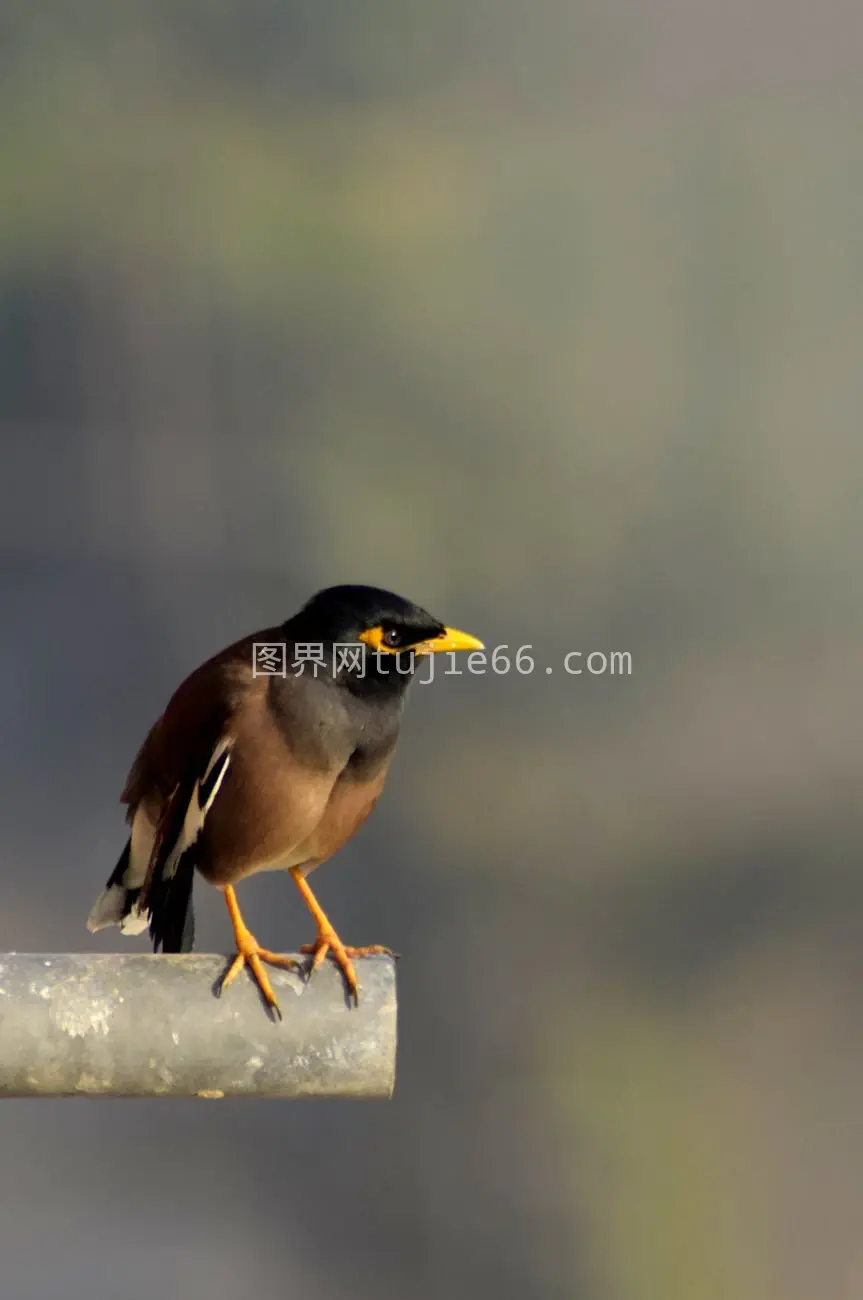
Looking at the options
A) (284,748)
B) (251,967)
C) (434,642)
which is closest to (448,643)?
(434,642)

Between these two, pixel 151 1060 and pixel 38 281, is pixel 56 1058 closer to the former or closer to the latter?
pixel 151 1060

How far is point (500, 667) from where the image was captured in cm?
175

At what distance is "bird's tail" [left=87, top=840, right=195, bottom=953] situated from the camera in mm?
941

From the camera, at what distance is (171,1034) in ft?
2.81

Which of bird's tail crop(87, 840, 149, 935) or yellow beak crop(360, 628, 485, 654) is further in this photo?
bird's tail crop(87, 840, 149, 935)

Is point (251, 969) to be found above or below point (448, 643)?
below

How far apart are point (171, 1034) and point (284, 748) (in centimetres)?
20

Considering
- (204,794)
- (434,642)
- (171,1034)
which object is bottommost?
(171,1034)

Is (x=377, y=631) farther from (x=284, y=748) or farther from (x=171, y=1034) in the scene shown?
(x=171, y=1034)

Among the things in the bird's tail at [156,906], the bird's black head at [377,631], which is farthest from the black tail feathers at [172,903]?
the bird's black head at [377,631]

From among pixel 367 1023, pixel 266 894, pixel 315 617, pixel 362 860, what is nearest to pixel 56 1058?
pixel 367 1023

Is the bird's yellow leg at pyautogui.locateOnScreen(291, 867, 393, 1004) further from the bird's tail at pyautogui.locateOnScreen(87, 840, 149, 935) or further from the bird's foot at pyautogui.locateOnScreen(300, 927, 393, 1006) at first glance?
the bird's tail at pyautogui.locateOnScreen(87, 840, 149, 935)

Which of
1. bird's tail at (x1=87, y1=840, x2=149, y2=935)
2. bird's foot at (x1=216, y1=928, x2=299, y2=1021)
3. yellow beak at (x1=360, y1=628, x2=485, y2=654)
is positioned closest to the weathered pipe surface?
bird's foot at (x1=216, y1=928, x2=299, y2=1021)

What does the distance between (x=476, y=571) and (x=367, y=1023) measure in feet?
3.13
